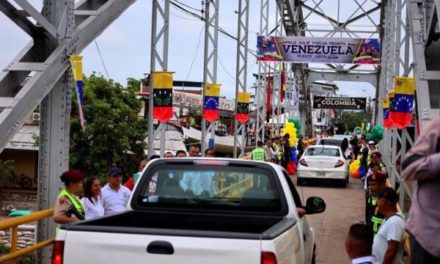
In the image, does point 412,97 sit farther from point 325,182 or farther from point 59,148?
point 325,182

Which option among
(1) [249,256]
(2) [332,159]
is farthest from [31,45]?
(2) [332,159]

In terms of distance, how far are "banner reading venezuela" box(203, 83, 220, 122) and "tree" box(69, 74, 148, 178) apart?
34.3 feet

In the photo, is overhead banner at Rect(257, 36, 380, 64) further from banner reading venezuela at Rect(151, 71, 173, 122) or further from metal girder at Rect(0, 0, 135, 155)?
metal girder at Rect(0, 0, 135, 155)

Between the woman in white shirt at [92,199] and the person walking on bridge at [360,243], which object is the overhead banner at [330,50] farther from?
the person walking on bridge at [360,243]

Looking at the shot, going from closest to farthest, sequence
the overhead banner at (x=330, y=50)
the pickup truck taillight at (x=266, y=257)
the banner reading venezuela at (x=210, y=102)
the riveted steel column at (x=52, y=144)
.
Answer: the pickup truck taillight at (x=266, y=257), the riveted steel column at (x=52, y=144), the banner reading venezuela at (x=210, y=102), the overhead banner at (x=330, y=50)

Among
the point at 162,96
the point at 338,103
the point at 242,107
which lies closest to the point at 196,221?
the point at 162,96

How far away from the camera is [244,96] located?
22.5 meters

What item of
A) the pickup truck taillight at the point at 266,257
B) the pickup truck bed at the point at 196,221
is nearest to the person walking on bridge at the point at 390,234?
the pickup truck bed at the point at 196,221

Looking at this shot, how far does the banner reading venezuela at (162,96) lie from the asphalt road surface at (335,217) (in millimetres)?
3653

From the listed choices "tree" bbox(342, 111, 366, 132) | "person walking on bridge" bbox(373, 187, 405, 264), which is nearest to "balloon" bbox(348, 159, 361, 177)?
"person walking on bridge" bbox(373, 187, 405, 264)

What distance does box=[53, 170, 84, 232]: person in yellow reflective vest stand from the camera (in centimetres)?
641

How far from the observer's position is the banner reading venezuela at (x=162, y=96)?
12.4m

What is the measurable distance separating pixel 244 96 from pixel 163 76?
398 inches

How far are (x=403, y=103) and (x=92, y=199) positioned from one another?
7199 millimetres
